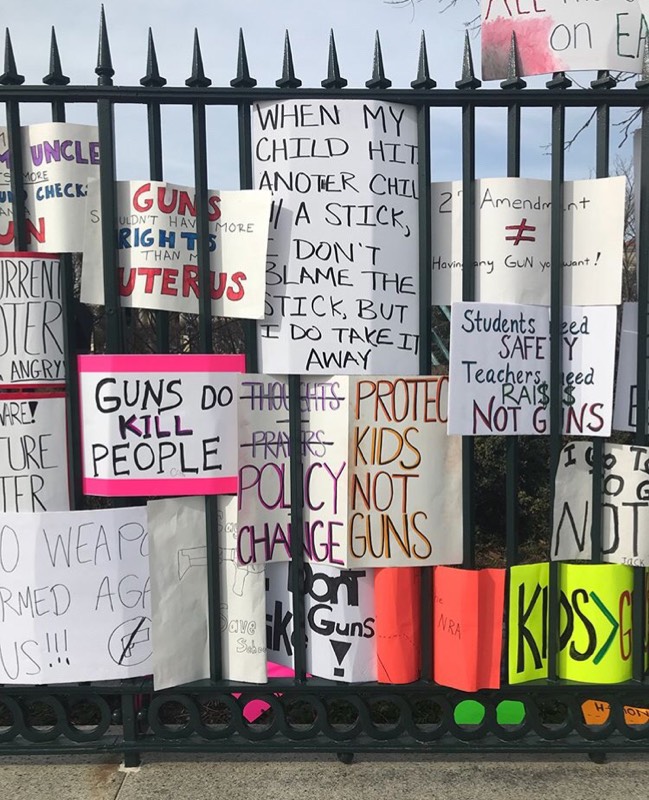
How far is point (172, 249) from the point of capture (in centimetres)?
284

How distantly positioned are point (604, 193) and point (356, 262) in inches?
40.0

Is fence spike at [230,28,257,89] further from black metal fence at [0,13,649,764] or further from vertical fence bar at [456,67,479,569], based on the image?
vertical fence bar at [456,67,479,569]

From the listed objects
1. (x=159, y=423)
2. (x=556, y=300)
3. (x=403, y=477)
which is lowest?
(x=403, y=477)

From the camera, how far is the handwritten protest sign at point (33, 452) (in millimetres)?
2873

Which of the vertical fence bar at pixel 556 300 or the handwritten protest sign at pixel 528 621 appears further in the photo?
the handwritten protest sign at pixel 528 621

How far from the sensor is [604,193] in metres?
2.84

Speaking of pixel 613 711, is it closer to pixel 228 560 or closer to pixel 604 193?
pixel 228 560

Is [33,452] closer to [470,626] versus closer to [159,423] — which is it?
[159,423]

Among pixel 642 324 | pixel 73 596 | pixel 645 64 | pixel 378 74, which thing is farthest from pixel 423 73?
pixel 73 596

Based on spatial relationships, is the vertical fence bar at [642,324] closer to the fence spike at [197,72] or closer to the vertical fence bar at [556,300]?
the vertical fence bar at [556,300]

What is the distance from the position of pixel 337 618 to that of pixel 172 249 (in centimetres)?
164

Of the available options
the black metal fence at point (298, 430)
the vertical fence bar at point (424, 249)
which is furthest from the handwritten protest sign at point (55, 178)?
the vertical fence bar at point (424, 249)

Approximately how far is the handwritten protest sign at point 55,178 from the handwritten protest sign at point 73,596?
112 cm

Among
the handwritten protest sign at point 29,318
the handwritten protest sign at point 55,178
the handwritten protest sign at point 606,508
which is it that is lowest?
the handwritten protest sign at point 606,508
